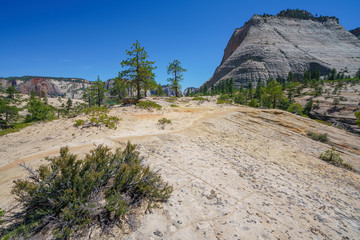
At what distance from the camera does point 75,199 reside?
2.99 m

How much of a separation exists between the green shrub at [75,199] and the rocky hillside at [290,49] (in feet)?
458

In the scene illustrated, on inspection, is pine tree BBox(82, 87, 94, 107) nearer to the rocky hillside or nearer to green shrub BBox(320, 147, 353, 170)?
green shrub BBox(320, 147, 353, 170)

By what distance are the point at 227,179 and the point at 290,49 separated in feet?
622

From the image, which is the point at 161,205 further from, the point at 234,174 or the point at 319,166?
the point at 319,166

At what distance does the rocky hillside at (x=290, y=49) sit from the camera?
12950 centimetres

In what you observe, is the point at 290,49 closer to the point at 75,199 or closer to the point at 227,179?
the point at 227,179

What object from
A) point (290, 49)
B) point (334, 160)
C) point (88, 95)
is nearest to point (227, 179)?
point (334, 160)

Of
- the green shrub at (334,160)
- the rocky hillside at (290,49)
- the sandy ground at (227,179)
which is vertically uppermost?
the rocky hillside at (290,49)

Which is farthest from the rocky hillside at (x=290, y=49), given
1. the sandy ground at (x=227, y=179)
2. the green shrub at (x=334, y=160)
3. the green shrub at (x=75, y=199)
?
the green shrub at (x=75, y=199)

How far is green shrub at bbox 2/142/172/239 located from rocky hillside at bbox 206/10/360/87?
140 m

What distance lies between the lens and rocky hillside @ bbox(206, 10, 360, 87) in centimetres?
12950

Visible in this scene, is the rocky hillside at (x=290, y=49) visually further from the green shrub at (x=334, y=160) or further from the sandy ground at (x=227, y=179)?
the sandy ground at (x=227, y=179)

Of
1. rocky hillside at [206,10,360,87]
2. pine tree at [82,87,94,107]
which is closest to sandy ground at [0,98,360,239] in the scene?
pine tree at [82,87,94,107]

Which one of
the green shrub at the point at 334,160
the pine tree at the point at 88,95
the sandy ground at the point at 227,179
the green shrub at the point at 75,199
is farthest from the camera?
the pine tree at the point at 88,95
